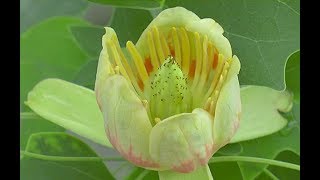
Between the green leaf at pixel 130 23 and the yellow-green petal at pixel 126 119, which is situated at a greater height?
the green leaf at pixel 130 23

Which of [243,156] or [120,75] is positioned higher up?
[120,75]

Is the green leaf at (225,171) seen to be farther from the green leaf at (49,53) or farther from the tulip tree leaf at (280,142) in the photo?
the green leaf at (49,53)

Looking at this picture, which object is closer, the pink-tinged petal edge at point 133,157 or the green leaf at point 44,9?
the pink-tinged petal edge at point 133,157

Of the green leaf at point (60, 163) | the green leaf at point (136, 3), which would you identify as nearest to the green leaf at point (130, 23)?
the green leaf at point (136, 3)

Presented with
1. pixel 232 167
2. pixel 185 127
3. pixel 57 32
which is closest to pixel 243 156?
pixel 232 167

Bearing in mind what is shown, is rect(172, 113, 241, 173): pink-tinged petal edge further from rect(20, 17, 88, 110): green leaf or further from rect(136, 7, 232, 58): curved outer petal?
rect(20, 17, 88, 110): green leaf

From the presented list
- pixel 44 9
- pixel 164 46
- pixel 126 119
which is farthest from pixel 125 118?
pixel 44 9
